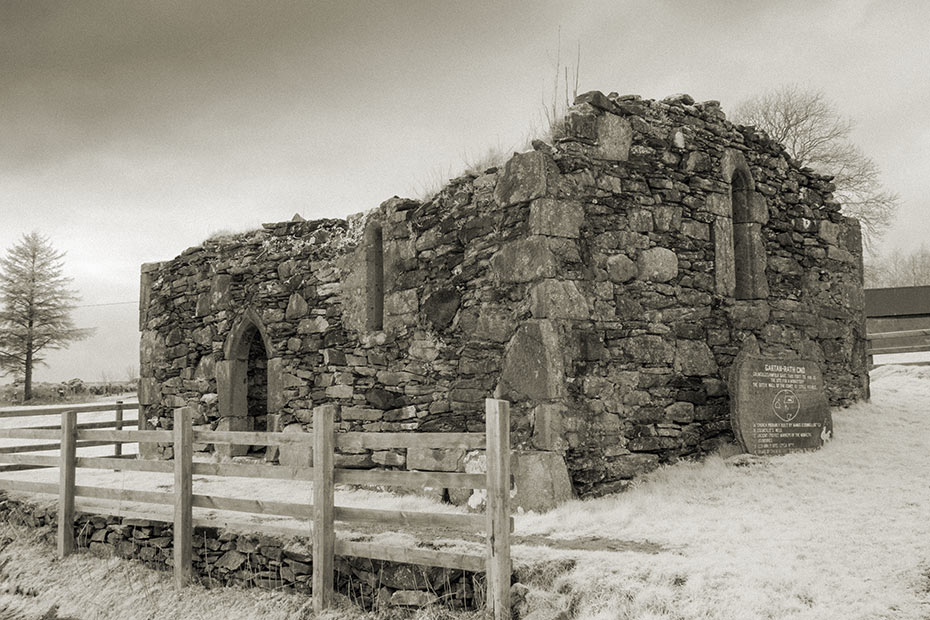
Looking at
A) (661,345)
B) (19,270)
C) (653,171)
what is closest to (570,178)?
(653,171)

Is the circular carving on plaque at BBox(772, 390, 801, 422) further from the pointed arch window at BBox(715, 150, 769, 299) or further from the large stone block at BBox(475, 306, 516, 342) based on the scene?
the large stone block at BBox(475, 306, 516, 342)

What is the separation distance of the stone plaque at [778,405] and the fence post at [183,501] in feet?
18.3

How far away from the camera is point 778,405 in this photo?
8852mm

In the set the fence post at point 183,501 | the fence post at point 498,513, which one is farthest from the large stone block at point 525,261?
the fence post at point 183,501

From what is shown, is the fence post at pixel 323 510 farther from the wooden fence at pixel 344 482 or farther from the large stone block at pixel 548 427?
the large stone block at pixel 548 427

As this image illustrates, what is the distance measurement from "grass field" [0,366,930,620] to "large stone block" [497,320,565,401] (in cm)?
111

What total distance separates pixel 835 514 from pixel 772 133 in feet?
54.8

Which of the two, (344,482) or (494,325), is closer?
(344,482)

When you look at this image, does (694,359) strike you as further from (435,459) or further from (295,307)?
(295,307)

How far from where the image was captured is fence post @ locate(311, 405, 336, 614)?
6102 millimetres

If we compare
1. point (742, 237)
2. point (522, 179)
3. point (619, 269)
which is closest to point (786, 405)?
point (742, 237)

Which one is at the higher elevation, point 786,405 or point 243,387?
point 243,387

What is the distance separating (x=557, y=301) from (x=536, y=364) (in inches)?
25.5

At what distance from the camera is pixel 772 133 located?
70.1ft
